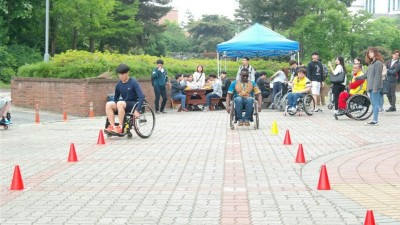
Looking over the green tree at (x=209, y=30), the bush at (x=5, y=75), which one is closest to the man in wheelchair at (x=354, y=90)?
the bush at (x=5, y=75)

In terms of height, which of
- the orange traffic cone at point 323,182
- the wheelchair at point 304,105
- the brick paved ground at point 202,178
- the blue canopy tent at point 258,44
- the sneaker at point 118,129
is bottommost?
the brick paved ground at point 202,178

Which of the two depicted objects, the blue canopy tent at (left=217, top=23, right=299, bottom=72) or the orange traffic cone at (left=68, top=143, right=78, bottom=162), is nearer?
the orange traffic cone at (left=68, top=143, right=78, bottom=162)

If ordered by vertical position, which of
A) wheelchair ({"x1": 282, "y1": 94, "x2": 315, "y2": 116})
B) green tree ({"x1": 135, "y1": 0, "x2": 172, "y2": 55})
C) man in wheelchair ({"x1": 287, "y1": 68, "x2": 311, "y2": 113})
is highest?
green tree ({"x1": 135, "y1": 0, "x2": 172, "y2": 55})

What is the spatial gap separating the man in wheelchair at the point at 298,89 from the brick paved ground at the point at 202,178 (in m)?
5.55

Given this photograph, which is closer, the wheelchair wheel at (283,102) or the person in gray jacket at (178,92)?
the wheelchair wheel at (283,102)

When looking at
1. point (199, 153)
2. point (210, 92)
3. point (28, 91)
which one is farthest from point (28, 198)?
point (210, 92)

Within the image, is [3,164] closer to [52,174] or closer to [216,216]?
[52,174]

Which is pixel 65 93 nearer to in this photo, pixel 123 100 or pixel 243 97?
pixel 243 97

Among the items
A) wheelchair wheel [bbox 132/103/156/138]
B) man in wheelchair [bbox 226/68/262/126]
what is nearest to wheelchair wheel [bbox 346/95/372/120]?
man in wheelchair [bbox 226/68/262/126]

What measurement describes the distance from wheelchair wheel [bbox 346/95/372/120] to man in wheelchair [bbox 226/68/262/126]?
3105 millimetres

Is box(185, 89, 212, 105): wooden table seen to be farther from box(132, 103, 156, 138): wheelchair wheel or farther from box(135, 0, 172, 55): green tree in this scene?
box(135, 0, 172, 55): green tree

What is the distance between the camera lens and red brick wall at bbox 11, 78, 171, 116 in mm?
22688

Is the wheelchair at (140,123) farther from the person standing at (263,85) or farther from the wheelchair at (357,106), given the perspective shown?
the person standing at (263,85)

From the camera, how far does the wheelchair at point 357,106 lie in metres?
19.1
